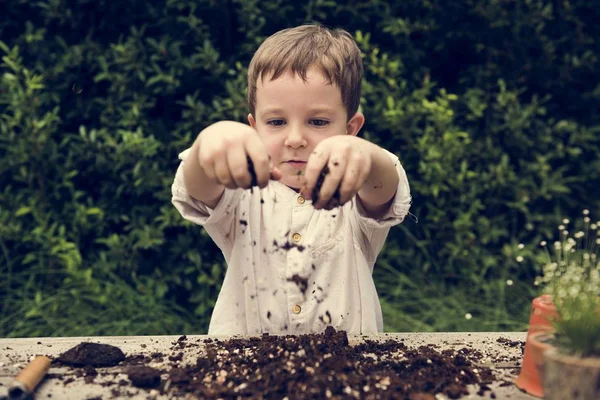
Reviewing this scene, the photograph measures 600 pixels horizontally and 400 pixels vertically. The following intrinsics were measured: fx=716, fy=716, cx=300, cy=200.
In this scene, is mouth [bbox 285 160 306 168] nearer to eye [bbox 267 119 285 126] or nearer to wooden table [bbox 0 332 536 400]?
eye [bbox 267 119 285 126]

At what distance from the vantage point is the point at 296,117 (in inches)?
105

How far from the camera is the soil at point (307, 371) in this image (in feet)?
5.81

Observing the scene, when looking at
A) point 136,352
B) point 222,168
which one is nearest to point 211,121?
point 136,352

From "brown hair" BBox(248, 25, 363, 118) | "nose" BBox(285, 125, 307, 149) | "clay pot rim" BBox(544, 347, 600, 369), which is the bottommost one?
"clay pot rim" BBox(544, 347, 600, 369)

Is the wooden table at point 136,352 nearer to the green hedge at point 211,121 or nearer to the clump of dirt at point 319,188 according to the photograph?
the clump of dirt at point 319,188

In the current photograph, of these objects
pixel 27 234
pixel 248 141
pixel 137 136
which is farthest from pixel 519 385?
pixel 27 234

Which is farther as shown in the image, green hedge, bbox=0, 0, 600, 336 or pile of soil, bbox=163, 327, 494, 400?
green hedge, bbox=0, 0, 600, 336

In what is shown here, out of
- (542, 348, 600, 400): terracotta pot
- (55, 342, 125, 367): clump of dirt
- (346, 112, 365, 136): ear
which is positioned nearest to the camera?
(542, 348, 600, 400): terracotta pot

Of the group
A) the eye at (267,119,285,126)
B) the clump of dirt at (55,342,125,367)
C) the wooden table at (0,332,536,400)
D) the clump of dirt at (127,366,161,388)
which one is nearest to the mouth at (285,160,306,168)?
the eye at (267,119,285,126)

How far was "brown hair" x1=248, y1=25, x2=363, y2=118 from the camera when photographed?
2.74 metres

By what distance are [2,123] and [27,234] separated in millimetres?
689

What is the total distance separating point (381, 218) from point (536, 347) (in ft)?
3.25

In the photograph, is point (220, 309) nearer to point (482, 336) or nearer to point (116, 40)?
point (482, 336)

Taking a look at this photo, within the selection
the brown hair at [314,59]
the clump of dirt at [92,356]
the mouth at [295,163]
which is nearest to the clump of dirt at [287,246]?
the mouth at [295,163]
